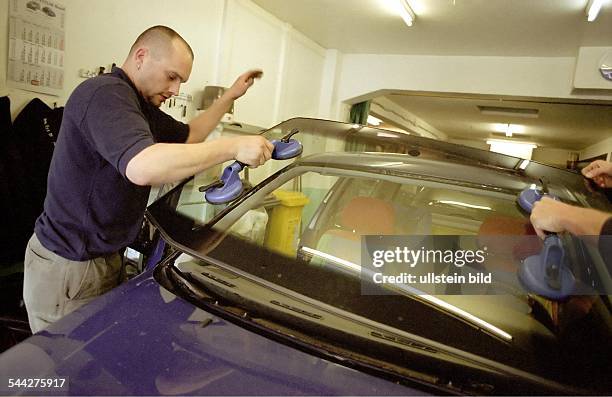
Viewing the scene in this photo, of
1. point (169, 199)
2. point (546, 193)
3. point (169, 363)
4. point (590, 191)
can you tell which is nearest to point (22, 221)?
point (169, 199)

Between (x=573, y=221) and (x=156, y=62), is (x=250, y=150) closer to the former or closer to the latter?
(x=156, y=62)

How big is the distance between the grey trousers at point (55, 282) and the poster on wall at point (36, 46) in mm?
1607

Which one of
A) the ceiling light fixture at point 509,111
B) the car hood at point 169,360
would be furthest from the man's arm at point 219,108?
the ceiling light fixture at point 509,111

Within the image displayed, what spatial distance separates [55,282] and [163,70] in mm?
839

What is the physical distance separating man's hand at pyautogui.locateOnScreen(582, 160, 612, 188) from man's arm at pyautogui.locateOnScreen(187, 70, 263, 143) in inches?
53.3

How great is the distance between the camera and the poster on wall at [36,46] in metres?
2.44

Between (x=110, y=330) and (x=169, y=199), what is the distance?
0.50 m

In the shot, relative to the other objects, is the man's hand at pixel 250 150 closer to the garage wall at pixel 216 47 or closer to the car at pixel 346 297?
the car at pixel 346 297

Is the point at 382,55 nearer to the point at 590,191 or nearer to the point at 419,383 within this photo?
the point at 590,191

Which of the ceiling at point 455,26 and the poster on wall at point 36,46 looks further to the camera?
the ceiling at point 455,26

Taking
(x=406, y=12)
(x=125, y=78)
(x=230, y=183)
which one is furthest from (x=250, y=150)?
(x=406, y=12)

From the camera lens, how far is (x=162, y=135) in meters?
1.70

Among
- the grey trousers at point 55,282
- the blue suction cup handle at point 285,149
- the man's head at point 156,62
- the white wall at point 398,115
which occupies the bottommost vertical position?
the grey trousers at point 55,282

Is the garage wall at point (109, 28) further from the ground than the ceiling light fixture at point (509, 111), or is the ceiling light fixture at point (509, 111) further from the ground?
the ceiling light fixture at point (509, 111)
